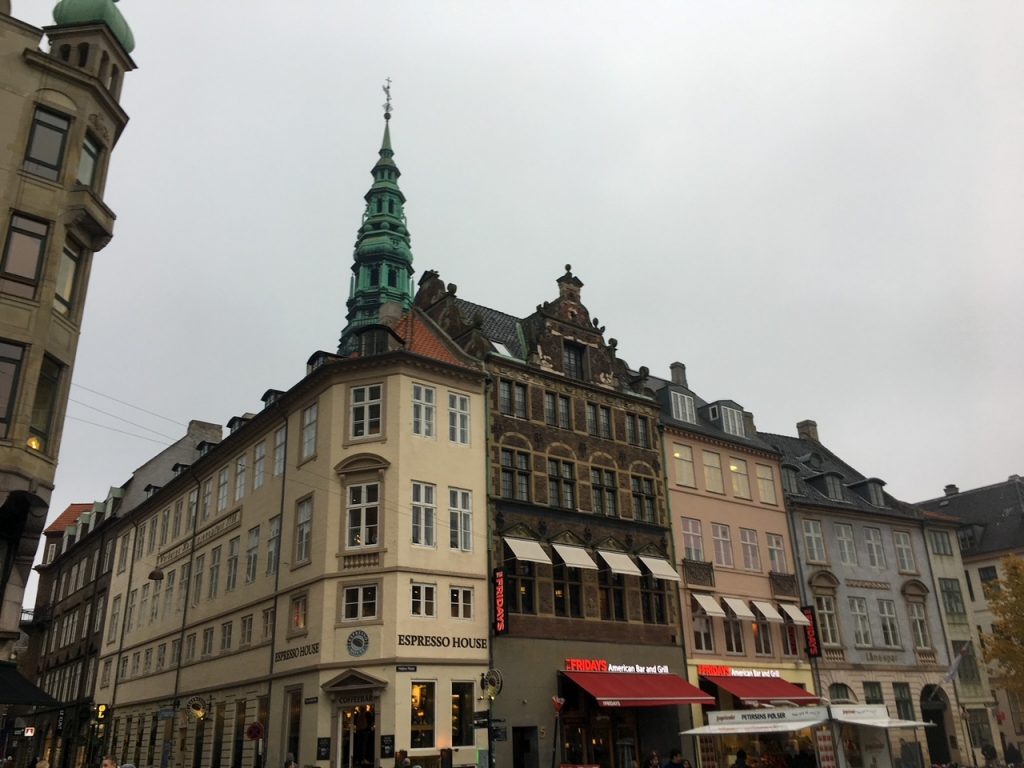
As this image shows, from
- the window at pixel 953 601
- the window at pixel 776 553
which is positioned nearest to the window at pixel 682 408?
the window at pixel 776 553

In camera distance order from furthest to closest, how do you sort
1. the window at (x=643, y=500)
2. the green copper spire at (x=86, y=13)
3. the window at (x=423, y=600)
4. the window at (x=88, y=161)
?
the window at (x=643, y=500), the window at (x=423, y=600), the green copper spire at (x=86, y=13), the window at (x=88, y=161)

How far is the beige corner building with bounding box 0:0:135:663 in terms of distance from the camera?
2014 cm

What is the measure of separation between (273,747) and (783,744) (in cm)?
2305

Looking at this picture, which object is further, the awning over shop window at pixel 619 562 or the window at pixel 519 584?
the awning over shop window at pixel 619 562

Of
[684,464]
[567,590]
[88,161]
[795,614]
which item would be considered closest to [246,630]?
[567,590]

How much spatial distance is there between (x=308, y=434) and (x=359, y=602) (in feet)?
26.1

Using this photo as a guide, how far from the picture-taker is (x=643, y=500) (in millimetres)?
39500

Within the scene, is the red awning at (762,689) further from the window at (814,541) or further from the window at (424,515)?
the window at (424,515)

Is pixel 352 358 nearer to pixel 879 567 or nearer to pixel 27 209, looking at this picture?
pixel 27 209

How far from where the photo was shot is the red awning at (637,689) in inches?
1267

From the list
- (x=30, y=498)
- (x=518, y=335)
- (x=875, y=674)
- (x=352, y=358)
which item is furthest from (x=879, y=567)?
(x=30, y=498)

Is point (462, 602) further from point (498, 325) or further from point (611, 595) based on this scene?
point (498, 325)

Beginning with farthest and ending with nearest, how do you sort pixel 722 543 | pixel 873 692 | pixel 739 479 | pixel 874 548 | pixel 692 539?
pixel 874 548, pixel 739 479, pixel 873 692, pixel 722 543, pixel 692 539

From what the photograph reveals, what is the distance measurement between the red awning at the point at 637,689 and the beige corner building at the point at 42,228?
19974 mm
